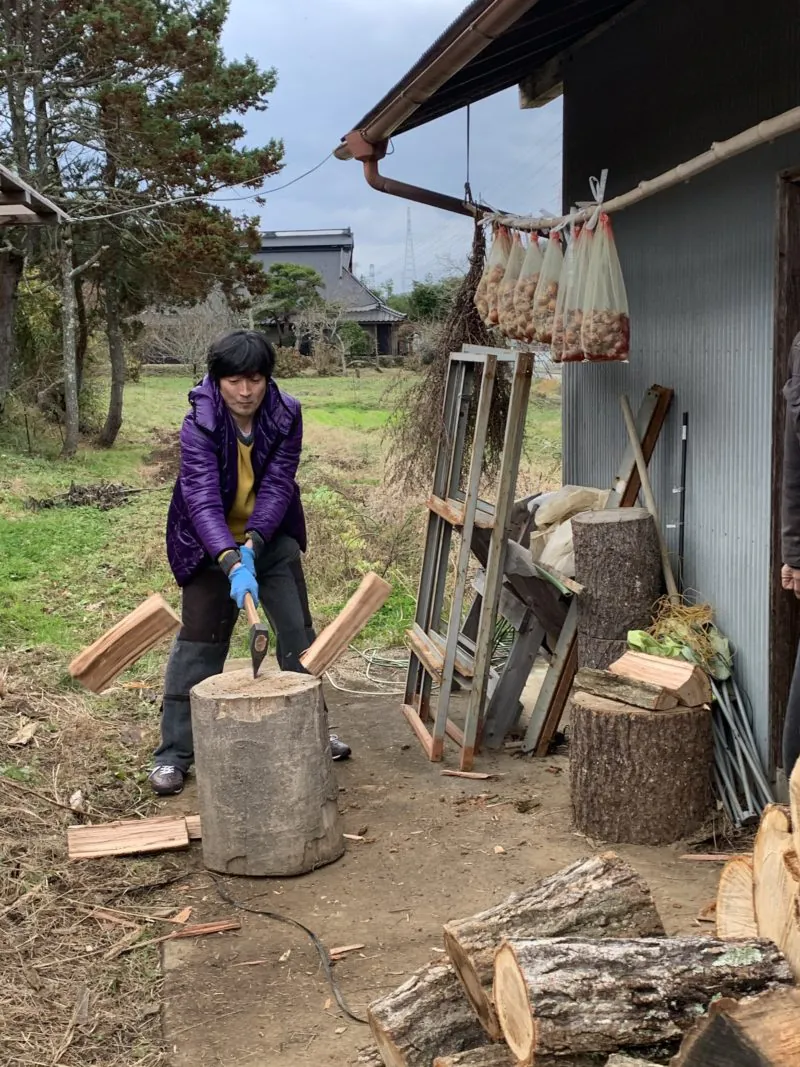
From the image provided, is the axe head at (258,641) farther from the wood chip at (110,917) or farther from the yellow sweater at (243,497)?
the wood chip at (110,917)

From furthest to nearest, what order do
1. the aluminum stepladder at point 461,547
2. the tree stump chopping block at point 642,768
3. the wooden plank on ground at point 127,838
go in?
1. the aluminum stepladder at point 461,547
2. the wooden plank on ground at point 127,838
3. the tree stump chopping block at point 642,768

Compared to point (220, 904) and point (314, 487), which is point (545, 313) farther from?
point (314, 487)

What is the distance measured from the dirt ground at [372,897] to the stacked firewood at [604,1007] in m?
0.53

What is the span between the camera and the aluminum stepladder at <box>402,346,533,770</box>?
15.5 feet

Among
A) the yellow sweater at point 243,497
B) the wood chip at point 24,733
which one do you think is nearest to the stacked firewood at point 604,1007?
the yellow sweater at point 243,497

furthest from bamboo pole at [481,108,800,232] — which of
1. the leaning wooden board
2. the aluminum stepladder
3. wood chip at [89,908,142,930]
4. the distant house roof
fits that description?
the distant house roof

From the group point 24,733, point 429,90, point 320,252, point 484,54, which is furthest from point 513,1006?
point 320,252

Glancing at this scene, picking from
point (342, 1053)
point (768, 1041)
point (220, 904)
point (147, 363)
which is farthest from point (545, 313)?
point (147, 363)

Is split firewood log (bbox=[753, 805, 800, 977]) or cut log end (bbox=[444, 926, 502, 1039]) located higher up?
split firewood log (bbox=[753, 805, 800, 977])

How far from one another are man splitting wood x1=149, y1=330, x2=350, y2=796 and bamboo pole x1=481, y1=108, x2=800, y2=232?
4.75 ft

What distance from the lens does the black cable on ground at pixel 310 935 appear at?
312 centimetres

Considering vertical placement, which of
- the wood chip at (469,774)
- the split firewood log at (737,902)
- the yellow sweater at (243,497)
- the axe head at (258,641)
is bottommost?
the wood chip at (469,774)

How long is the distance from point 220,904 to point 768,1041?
2.41 m

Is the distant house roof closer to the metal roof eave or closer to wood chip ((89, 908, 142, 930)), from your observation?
the metal roof eave
